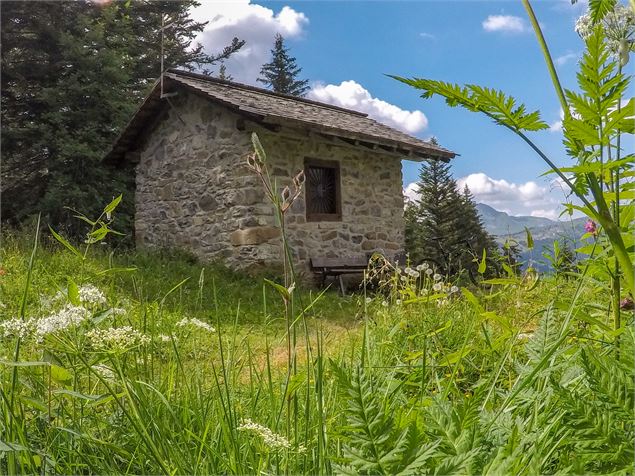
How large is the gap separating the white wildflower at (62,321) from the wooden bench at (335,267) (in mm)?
8850

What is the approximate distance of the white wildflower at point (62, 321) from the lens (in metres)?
1.04

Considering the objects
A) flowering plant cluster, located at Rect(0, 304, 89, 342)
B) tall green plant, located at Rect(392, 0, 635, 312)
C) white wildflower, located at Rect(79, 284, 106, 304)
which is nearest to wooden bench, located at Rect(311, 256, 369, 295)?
white wildflower, located at Rect(79, 284, 106, 304)

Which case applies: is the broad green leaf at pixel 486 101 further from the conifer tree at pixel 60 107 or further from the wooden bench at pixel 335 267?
the conifer tree at pixel 60 107

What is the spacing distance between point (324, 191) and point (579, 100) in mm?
10333

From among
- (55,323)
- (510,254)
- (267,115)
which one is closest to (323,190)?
(267,115)

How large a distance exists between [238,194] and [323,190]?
1.96m

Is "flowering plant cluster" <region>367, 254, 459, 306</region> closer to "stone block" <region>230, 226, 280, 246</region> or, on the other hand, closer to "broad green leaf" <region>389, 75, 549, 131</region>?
"broad green leaf" <region>389, 75, 549, 131</region>

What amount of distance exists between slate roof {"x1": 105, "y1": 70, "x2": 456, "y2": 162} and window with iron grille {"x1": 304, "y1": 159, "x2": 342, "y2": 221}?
2.35 ft

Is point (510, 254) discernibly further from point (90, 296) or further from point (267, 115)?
point (267, 115)

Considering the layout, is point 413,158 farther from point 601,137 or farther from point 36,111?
point 601,137

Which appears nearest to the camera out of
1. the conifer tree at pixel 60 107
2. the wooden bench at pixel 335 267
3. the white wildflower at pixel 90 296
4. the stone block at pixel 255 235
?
the white wildflower at pixel 90 296

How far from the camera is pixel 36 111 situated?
614 inches

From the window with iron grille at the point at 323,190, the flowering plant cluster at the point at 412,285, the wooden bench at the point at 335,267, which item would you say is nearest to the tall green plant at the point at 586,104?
the flowering plant cluster at the point at 412,285

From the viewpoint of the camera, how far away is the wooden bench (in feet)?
33.4
